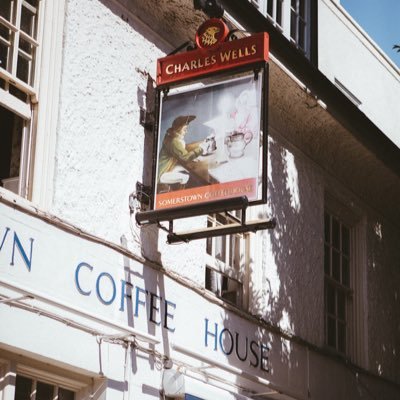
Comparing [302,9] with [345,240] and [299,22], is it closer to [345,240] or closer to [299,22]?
[299,22]

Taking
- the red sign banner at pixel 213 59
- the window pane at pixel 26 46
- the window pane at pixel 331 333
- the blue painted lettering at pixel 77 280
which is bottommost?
the blue painted lettering at pixel 77 280

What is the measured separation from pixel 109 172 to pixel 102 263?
37.3 inches

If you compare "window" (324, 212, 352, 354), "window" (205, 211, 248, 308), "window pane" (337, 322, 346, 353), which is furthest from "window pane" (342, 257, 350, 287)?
"window" (205, 211, 248, 308)

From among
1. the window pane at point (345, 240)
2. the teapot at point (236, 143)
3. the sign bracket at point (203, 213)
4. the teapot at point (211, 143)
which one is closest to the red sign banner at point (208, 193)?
the sign bracket at point (203, 213)

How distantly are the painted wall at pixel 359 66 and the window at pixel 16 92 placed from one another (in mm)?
7071

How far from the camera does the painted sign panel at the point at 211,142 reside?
34.5 ft

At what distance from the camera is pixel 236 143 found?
35.0 feet

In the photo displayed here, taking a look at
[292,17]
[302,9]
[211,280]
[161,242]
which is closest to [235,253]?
[211,280]

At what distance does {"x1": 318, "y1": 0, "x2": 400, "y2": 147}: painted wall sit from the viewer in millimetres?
16672

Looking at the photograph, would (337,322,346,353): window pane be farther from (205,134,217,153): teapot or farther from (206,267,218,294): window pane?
(205,134,217,153): teapot

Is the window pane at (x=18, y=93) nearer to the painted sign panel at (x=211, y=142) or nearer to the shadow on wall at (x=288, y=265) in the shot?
the painted sign panel at (x=211, y=142)

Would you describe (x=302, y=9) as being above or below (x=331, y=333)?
above

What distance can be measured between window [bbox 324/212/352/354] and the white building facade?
0.09 feet

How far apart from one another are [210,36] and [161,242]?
6.95 ft
